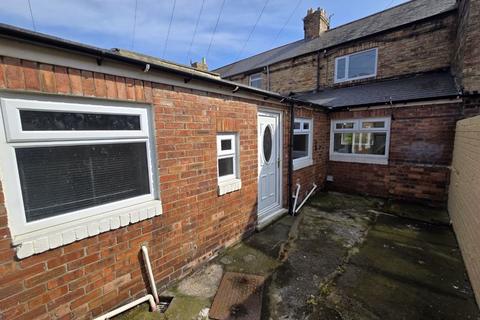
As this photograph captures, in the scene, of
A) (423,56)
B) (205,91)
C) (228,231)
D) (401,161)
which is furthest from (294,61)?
(228,231)

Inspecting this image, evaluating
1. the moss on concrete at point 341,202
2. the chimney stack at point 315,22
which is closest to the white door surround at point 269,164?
the moss on concrete at point 341,202

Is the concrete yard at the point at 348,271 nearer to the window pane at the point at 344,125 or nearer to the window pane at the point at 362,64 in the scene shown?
the window pane at the point at 344,125

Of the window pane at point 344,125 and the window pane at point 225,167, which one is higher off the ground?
the window pane at point 344,125

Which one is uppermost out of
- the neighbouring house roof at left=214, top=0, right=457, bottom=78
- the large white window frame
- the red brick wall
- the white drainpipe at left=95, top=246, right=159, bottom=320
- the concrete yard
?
the neighbouring house roof at left=214, top=0, right=457, bottom=78

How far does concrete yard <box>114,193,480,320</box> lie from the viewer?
2.43m

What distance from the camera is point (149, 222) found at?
2.62 m

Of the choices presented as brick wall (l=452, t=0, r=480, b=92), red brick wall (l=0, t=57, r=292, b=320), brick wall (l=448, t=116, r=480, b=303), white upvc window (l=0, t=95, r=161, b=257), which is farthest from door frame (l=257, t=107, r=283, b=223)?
brick wall (l=452, t=0, r=480, b=92)

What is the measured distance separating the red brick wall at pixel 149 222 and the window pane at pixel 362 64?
7.19m

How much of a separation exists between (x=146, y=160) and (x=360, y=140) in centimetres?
666

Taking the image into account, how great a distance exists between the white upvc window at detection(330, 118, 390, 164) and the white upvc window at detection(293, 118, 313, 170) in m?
1.49

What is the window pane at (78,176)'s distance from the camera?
1.90 meters

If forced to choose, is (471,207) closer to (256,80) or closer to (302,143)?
(302,143)

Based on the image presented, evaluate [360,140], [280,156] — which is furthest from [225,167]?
[360,140]

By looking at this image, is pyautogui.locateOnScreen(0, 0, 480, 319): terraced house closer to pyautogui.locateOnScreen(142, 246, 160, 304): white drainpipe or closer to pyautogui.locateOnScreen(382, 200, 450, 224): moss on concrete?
pyautogui.locateOnScreen(142, 246, 160, 304): white drainpipe
